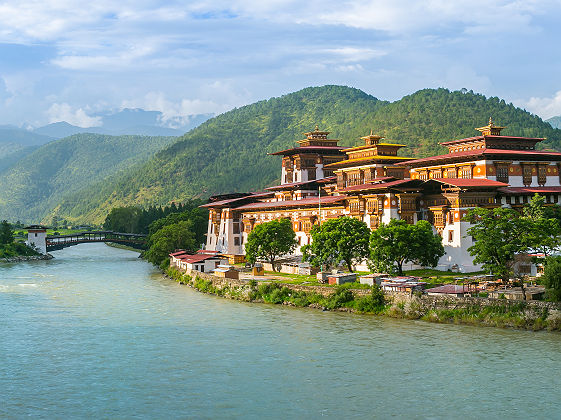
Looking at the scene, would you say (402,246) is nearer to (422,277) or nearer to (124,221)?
(422,277)

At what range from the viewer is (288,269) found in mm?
79625

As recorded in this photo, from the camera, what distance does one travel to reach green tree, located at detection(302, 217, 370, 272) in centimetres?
6869

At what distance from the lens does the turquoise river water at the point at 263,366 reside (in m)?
35.3

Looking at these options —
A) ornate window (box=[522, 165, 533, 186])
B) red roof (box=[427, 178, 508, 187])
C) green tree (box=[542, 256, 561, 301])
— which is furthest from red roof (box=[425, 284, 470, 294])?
ornate window (box=[522, 165, 533, 186])

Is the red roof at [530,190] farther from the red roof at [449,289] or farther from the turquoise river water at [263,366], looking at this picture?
the turquoise river water at [263,366]

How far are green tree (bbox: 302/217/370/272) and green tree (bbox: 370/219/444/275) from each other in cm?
273

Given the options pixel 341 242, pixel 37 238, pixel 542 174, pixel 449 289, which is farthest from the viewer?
pixel 37 238

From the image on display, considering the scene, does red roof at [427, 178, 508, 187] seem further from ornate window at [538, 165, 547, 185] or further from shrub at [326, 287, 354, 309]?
shrub at [326, 287, 354, 309]

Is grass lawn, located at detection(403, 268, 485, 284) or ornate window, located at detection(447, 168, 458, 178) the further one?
ornate window, located at detection(447, 168, 458, 178)

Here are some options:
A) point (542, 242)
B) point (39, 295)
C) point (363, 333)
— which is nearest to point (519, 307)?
point (542, 242)

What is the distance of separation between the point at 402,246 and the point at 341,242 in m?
6.72

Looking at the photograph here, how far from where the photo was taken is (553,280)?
50.2 m

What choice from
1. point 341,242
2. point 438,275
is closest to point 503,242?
point 438,275

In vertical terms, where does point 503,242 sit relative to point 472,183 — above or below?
below
